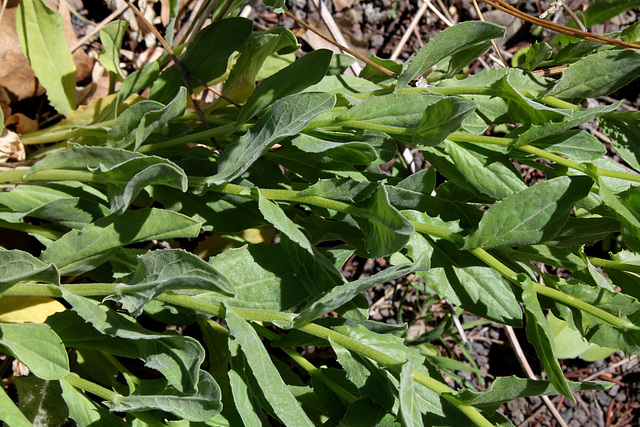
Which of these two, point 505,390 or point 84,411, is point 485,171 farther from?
point 84,411

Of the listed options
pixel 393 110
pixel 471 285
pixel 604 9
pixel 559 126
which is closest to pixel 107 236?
pixel 393 110

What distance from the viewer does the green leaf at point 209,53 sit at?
1323 millimetres

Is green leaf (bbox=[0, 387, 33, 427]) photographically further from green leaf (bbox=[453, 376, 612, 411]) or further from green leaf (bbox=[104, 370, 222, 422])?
green leaf (bbox=[453, 376, 612, 411])

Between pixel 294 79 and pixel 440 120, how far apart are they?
387 mm

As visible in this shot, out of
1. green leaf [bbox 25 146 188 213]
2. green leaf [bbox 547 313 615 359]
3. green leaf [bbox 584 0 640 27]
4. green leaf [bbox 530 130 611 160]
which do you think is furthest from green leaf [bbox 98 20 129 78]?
green leaf [bbox 547 313 615 359]

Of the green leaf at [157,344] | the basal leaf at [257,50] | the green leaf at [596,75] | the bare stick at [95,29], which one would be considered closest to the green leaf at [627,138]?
the green leaf at [596,75]

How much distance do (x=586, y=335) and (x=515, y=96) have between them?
48cm

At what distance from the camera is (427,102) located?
1.07 metres

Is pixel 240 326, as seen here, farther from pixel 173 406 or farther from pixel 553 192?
pixel 553 192

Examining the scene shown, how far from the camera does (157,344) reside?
43.2 inches

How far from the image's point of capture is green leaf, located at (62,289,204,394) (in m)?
0.98

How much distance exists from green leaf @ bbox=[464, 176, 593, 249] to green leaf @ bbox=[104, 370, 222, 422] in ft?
1.68

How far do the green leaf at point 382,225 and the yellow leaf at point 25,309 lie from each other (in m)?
0.83

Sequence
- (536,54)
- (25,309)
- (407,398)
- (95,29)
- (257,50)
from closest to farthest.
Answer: (407,398) → (536,54) → (257,50) → (25,309) → (95,29)
